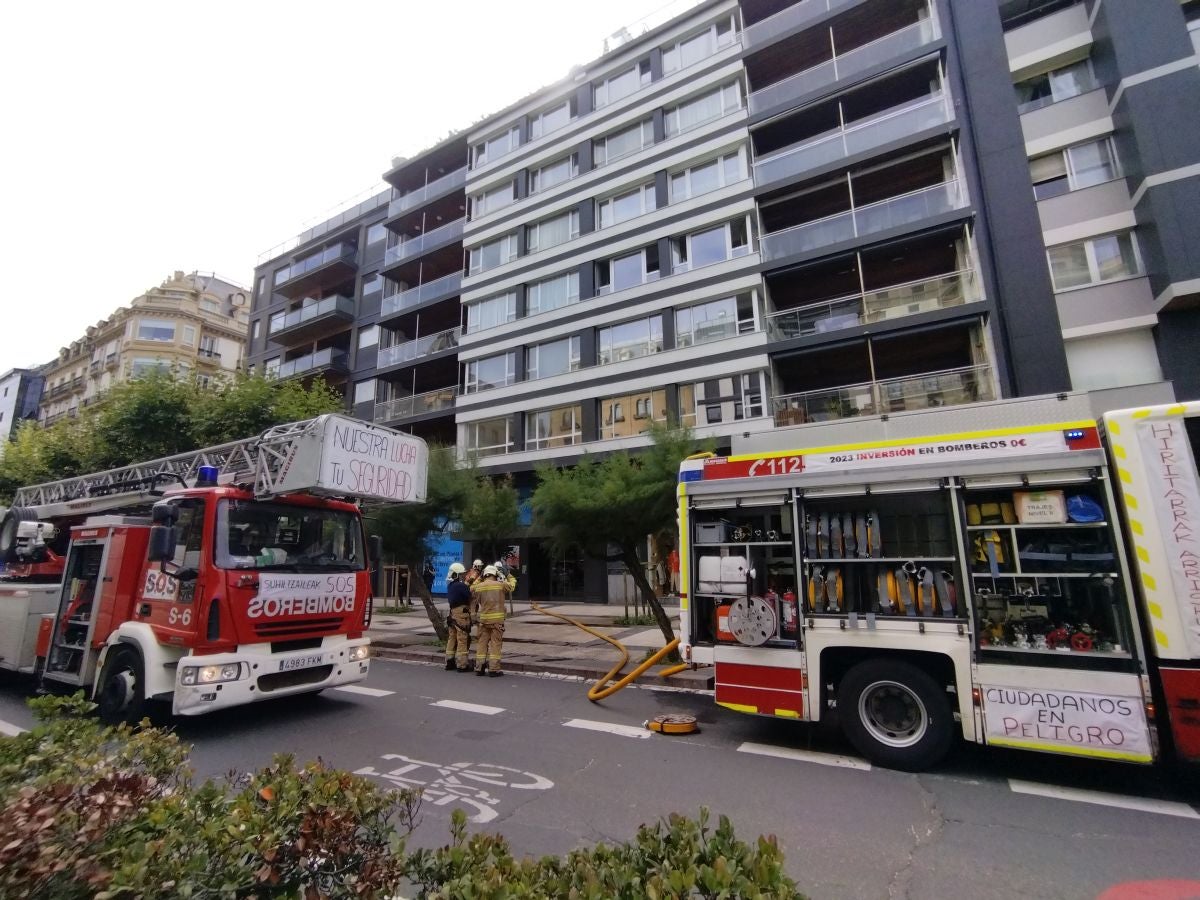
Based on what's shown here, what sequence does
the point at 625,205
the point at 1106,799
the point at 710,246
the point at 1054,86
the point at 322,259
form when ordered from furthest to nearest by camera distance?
1. the point at 322,259
2. the point at 625,205
3. the point at 710,246
4. the point at 1054,86
5. the point at 1106,799

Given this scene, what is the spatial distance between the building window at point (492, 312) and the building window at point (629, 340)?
5.03 meters

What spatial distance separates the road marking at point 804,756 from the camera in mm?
5281

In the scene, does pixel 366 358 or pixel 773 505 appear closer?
pixel 773 505

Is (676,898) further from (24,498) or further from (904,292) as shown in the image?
(904,292)

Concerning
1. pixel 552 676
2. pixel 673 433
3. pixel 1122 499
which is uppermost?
pixel 673 433

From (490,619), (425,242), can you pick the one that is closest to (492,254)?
(425,242)

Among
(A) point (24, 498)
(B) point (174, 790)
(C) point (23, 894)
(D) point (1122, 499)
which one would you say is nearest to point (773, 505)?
(D) point (1122, 499)

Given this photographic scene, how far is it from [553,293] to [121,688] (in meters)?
21.7

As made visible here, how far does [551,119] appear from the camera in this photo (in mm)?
27797

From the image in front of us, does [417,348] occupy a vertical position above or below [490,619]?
above

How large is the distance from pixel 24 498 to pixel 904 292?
2201cm

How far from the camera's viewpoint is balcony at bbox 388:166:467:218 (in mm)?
30181

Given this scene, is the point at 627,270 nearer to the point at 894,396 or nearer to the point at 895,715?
the point at 894,396

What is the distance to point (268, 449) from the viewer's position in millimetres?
6973
